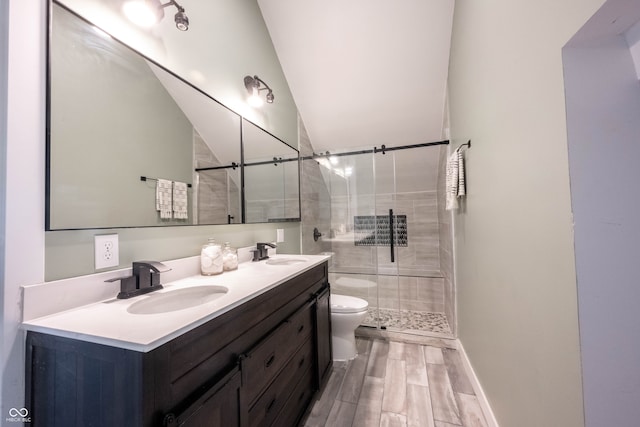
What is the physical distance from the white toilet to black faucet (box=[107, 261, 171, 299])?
4.50 feet

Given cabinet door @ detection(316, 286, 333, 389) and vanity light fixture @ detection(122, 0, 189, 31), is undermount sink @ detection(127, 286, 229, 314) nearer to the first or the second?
cabinet door @ detection(316, 286, 333, 389)

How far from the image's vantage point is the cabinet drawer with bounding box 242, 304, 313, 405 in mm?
936

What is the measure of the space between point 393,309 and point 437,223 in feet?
4.18

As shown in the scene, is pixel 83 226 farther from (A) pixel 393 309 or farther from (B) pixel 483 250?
(A) pixel 393 309

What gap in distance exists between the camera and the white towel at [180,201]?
1276 millimetres

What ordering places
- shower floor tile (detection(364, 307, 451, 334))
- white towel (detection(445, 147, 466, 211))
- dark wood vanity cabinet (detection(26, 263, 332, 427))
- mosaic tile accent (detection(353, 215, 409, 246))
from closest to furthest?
1. dark wood vanity cabinet (detection(26, 263, 332, 427))
2. white towel (detection(445, 147, 466, 211))
3. shower floor tile (detection(364, 307, 451, 334))
4. mosaic tile accent (detection(353, 215, 409, 246))

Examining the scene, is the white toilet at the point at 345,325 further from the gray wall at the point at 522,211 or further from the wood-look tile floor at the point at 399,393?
the gray wall at the point at 522,211

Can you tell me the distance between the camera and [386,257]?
330 cm

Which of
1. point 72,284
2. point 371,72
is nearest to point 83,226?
point 72,284

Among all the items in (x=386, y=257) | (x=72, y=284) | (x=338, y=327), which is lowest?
(x=338, y=327)

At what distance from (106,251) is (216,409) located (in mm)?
714

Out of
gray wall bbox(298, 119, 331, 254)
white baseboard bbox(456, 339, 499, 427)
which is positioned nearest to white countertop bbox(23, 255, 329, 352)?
white baseboard bbox(456, 339, 499, 427)

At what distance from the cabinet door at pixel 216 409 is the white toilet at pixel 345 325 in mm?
1249

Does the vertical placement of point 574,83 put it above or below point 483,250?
above
